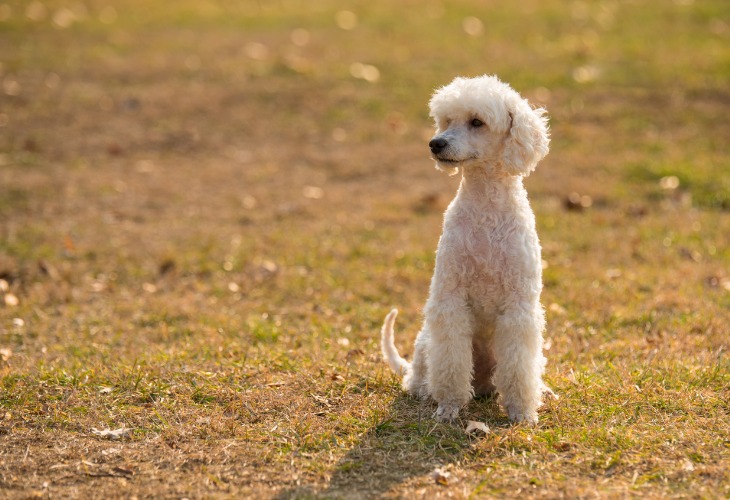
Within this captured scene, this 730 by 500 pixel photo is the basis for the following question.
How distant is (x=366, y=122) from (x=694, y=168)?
172 inches

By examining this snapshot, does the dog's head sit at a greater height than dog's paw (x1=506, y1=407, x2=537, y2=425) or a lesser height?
greater

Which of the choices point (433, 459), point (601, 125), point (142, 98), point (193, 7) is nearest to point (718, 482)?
point (433, 459)

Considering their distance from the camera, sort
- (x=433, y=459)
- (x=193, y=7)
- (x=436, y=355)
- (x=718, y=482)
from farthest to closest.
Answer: (x=193, y=7) < (x=436, y=355) < (x=433, y=459) < (x=718, y=482)

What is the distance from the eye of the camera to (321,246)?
8492 millimetres

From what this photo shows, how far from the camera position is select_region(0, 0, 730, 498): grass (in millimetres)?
4395

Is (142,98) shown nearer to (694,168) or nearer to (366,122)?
(366,122)

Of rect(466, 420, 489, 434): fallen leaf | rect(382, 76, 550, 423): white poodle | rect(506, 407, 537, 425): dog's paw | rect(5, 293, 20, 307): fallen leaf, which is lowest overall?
rect(5, 293, 20, 307): fallen leaf

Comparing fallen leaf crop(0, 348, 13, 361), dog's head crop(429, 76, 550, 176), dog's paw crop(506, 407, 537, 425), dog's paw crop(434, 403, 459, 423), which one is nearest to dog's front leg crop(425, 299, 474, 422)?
dog's paw crop(434, 403, 459, 423)

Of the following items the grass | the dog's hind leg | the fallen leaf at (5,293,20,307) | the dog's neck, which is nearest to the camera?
the grass

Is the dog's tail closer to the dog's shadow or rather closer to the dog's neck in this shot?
the dog's shadow

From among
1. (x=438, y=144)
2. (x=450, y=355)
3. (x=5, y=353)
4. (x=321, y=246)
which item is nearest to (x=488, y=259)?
(x=450, y=355)

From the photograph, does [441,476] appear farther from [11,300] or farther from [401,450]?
[11,300]

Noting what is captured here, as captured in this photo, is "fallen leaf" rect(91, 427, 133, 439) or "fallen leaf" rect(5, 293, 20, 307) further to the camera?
"fallen leaf" rect(5, 293, 20, 307)

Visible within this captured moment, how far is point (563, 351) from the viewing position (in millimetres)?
5992
